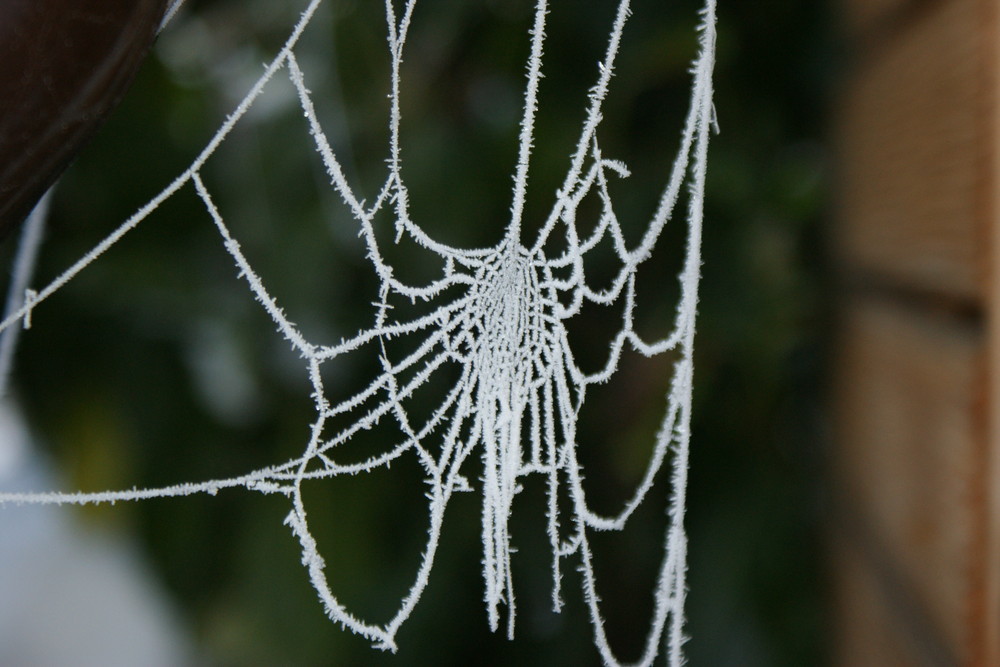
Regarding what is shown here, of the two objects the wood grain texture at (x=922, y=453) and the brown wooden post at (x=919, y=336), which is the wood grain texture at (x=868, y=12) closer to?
the brown wooden post at (x=919, y=336)

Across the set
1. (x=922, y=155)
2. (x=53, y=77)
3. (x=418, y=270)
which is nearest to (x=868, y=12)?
(x=922, y=155)

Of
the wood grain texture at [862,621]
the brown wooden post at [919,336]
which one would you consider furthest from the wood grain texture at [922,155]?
the wood grain texture at [862,621]

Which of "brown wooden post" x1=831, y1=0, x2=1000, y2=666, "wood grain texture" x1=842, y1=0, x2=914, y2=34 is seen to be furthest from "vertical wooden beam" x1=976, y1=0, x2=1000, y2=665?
"wood grain texture" x1=842, y1=0, x2=914, y2=34

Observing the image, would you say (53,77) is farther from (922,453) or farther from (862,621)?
(862,621)

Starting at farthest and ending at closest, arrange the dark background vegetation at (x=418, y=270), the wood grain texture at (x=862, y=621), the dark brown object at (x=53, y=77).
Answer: the dark background vegetation at (x=418, y=270), the wood grain texture at (x=862, y=621), the dark brown object at (x=53, y=77)

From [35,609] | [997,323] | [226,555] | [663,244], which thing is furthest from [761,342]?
[35,609]

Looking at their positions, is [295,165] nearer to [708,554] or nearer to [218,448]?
[218,448]

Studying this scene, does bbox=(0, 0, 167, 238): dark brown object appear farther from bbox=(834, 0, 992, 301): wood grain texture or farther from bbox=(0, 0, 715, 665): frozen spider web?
bbox=(834, 0, 992, 301): wood grain texture
